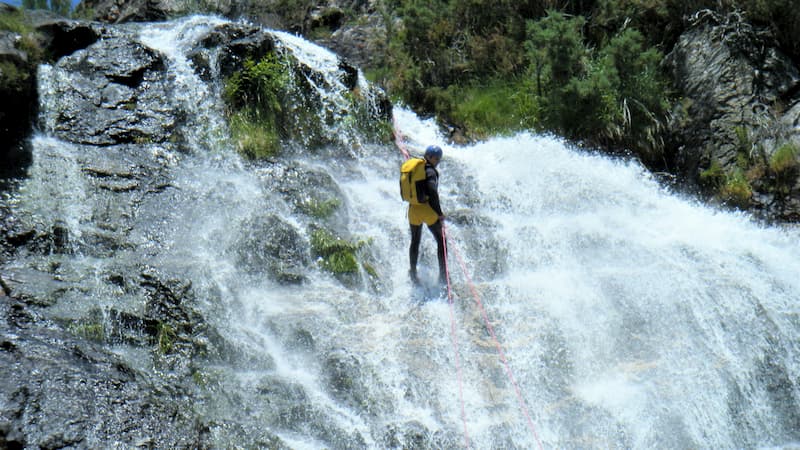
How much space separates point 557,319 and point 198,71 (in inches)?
280

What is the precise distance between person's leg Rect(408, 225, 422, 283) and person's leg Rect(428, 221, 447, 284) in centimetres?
15

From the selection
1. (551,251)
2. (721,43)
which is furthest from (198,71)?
(721,43)

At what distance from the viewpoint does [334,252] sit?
26.5 feet

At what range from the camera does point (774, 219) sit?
9.48 metres

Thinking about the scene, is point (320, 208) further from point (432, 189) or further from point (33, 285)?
point (33, 285)

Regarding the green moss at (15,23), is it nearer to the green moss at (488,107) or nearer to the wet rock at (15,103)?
the wet rock at (15,103)

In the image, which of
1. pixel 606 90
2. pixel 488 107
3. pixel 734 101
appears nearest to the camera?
pixel 734 101

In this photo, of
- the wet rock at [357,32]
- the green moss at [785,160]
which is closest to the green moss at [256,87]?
the wet rock at [357,32]

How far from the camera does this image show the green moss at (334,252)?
7.93 m

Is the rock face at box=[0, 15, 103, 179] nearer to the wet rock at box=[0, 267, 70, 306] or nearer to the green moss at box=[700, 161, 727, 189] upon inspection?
the wet rock at box=[0, 267, 70, 306]

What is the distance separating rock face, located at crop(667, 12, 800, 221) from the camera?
10031 millimetres

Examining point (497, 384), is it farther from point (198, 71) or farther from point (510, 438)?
point (198, 71)

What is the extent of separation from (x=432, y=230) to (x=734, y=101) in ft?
19.9

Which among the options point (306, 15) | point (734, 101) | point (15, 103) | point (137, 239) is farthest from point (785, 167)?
point (306, 15)
